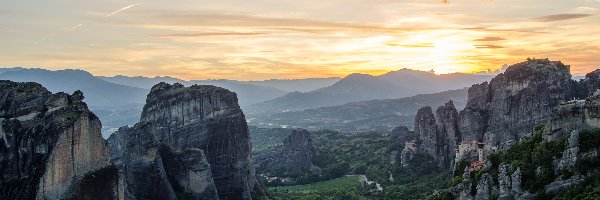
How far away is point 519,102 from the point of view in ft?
299

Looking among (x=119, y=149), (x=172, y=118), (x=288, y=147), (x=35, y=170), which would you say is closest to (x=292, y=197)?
(x=172, y=118)

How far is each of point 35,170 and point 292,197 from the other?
184 ft

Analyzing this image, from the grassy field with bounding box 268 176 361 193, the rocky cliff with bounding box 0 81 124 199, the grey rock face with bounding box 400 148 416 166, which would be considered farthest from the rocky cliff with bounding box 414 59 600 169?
the rocky cliff with bounding box 0 81 124 199

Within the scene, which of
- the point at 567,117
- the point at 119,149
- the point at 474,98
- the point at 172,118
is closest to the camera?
the point at 567,117

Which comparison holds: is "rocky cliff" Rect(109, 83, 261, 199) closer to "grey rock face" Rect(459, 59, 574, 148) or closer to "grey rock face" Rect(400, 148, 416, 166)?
"grey rock face" Rect(400, 148, 416, 166)

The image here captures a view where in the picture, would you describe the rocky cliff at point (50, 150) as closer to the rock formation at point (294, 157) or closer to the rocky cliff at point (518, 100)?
the rocky cliff at point (518, 100)

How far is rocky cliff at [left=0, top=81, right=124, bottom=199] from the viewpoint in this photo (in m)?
44.6

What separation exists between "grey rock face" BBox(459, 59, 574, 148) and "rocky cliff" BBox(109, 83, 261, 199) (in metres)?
35.2

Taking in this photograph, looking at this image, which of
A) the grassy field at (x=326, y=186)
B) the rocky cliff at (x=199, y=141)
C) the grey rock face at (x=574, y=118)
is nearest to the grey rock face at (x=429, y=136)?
the grassy field at (x=326, y=186)

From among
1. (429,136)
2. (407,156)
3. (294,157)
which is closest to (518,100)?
(429,136)

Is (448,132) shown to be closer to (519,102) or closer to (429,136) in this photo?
(429,136)

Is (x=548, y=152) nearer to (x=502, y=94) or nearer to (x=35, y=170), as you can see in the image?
(x=35, y=170)

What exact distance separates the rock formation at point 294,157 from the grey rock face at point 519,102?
4273 centimetres

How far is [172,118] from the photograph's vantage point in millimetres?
81938
